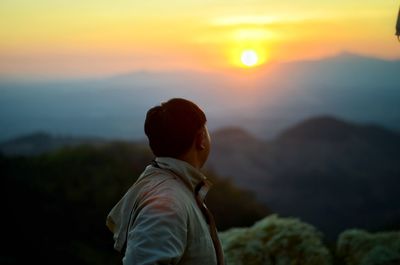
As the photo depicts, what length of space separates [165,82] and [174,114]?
32.4m

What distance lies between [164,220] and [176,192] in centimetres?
18

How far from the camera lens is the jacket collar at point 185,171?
2.53 m

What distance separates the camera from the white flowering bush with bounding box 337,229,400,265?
539cm

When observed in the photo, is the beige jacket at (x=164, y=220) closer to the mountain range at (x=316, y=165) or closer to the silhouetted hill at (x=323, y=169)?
the silhouetted hill at (x=323, y=169)

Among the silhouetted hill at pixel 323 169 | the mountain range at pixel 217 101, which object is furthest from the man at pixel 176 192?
the mountain range at pixel 217 101

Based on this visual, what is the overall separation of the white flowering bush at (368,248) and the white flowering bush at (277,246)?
239mm

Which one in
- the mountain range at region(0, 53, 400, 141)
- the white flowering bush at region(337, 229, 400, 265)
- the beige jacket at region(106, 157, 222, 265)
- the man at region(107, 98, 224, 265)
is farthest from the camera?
the mountain range at region(0, 53, 400, 141)

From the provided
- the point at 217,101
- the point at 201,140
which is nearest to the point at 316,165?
the point at 217,101

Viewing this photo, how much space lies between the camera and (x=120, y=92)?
4978 cm

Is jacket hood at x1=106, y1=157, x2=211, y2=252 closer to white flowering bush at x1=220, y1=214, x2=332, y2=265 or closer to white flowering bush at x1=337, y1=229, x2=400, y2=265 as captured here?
white flowering bush at x1=220, y1=214, x2=332, y2=265

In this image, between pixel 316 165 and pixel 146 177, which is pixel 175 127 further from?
pixel 316 165

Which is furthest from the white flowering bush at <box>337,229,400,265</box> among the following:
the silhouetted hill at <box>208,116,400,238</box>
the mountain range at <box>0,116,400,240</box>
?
the mountain range at <box>0,116,400,240</box>

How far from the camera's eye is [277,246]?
554cm

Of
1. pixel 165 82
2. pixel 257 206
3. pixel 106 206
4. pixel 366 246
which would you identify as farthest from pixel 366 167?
pixel 366 246
